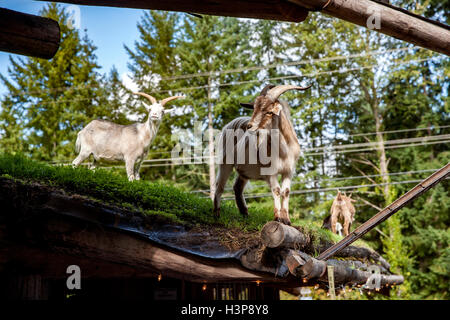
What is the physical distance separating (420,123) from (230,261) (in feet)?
51.3

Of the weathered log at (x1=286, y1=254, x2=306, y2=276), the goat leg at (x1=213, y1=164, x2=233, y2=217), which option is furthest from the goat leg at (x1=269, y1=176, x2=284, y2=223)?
the goat leg at (x1=213, y1=164, x2=233, y2=217)

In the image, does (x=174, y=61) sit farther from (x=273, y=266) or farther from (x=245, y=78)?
(x=273, y=266)

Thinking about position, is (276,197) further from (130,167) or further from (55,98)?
(55,98)

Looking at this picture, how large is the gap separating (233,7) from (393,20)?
150cm

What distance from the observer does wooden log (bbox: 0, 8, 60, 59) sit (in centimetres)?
326

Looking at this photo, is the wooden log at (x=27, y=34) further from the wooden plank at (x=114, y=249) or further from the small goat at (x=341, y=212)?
the small goat at (x=341, y=212)

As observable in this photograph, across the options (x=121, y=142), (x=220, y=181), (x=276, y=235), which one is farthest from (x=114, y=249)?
(x=121, y=142)

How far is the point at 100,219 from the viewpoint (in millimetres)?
4336

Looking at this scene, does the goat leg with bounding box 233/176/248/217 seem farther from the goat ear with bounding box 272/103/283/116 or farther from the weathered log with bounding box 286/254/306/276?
the weathered log with bounding box 286/254/306/276

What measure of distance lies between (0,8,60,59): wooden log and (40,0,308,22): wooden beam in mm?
320

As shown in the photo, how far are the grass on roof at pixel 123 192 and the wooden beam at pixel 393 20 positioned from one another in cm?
255

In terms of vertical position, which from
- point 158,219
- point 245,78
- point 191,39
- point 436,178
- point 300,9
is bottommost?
point 158,219

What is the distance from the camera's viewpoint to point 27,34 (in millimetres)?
3314
